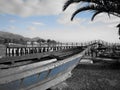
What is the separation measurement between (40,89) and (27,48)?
9413 mm

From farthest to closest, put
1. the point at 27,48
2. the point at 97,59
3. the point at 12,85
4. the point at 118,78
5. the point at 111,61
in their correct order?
the point at 27,48
the point at 97,59
the point at 111,61
the point at 118,78
the point at 12,85

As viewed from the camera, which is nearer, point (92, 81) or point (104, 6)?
point (92, 81)

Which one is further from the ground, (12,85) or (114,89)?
(12,85)

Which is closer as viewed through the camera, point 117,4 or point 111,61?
point 117,4

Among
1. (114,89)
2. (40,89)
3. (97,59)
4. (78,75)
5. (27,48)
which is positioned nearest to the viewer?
(40,89)

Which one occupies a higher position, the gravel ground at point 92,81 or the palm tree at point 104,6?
the palm tree at point 104,6

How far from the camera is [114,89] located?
255 inches

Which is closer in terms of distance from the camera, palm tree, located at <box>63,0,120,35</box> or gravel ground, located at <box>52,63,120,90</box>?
gravel ground, located at <box>52,63,120,90</box>

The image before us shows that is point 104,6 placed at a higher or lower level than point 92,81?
higher

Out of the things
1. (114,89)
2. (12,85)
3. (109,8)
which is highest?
(109,8)

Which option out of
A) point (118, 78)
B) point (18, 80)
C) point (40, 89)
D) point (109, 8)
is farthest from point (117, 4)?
point (18, 80)

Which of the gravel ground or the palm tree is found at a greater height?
the palm tree

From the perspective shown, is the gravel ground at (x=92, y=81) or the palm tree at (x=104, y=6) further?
the palm tree at (x=104, y=6)

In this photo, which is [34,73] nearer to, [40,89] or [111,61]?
[40,89]
